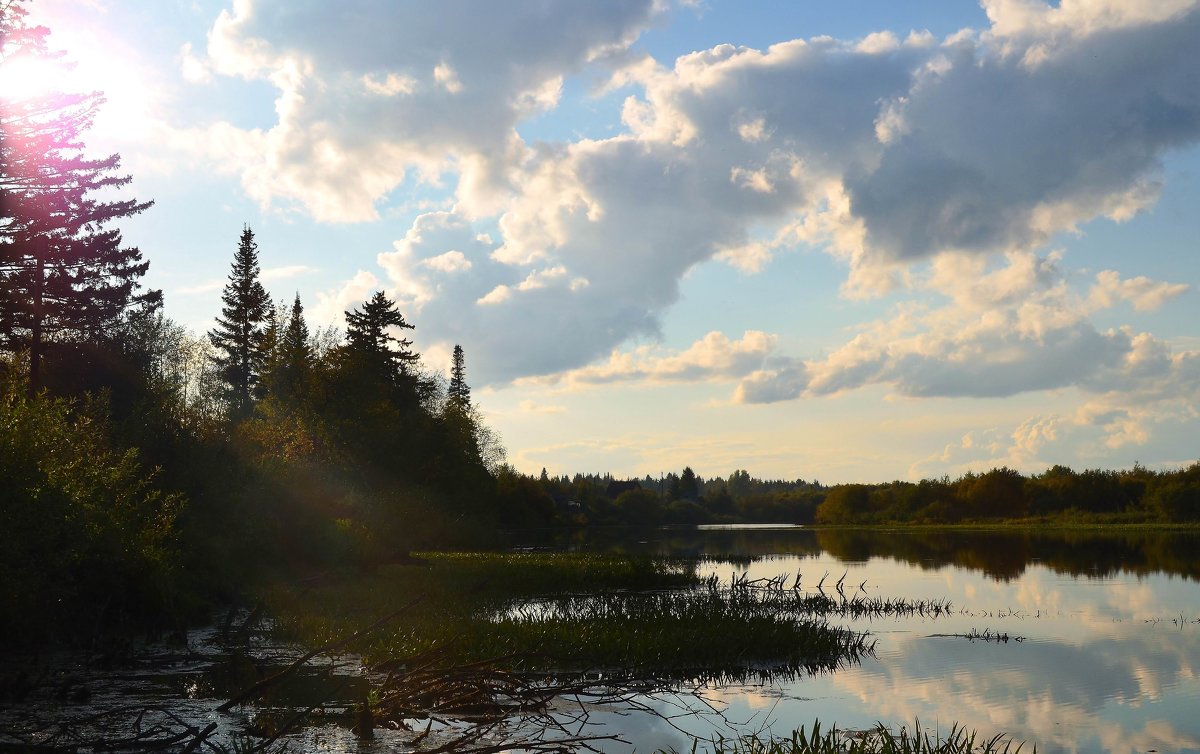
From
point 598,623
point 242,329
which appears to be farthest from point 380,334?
point 598,623

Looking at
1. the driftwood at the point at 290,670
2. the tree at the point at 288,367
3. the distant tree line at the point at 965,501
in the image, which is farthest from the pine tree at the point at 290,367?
the distant tree line at the point at 965,501

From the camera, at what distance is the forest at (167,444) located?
18641 mm

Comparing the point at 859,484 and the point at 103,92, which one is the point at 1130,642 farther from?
the point at 859,484

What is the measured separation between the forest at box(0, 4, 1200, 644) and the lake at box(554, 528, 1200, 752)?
474 inches

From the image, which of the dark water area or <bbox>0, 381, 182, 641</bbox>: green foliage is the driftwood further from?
<bbox>0, 381, 182, 641</bbox>: green foliage

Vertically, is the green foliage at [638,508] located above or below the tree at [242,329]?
below

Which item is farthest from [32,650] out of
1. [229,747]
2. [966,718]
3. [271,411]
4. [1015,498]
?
[1015,498]

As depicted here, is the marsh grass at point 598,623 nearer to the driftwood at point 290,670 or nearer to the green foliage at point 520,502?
the driftwood at point 290,670

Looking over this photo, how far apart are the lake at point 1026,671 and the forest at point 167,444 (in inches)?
474

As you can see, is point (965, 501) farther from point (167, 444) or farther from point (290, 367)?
point (167, 444)

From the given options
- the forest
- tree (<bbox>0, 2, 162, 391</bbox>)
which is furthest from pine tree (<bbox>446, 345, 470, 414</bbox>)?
tree (<bbox>0, 2, 162, 391</bbox>)

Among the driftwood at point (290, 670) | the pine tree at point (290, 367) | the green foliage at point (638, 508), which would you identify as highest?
the pine tree at point (290, 367)

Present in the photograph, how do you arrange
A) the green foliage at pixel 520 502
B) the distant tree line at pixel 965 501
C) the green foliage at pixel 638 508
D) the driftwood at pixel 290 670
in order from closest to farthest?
the driftwood at pixel 290 670, the distant tree line at pixel 965 501, the green foliage at pixel 520 502, the green foliage at pixel 638 508

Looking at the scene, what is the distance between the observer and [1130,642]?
23469 mm
